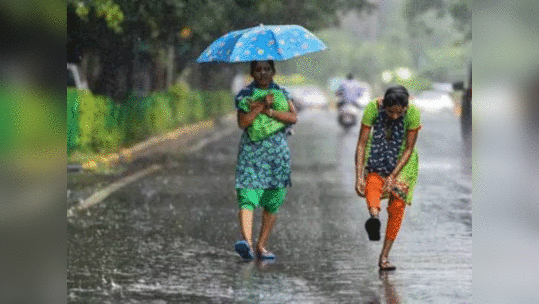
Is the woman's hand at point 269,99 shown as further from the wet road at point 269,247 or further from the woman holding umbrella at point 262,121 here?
the wet road at point 269,247

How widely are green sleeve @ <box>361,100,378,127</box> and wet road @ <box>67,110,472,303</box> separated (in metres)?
1.14

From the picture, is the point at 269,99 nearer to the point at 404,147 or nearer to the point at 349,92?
the point at 404,147

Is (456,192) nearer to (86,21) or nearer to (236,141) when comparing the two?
(86,21)

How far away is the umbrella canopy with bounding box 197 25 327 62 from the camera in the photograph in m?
10.1

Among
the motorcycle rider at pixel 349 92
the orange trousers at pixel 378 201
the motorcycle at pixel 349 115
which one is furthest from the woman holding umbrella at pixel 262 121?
the motorcycle at pixel 349 115

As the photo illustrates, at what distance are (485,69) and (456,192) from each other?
12.8 m

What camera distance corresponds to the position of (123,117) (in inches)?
1082

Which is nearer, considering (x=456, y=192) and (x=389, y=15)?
(x=456, y=192)

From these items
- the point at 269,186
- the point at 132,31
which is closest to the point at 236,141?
the point at 132,31

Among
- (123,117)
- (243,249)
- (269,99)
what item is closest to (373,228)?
(243,249)

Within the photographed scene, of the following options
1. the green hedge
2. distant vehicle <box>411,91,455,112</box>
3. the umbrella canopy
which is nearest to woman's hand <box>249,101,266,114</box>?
the umbrella canopy

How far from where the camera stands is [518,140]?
15.9 ft

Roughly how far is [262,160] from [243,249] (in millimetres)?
784

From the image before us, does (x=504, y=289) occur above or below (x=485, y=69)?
below
